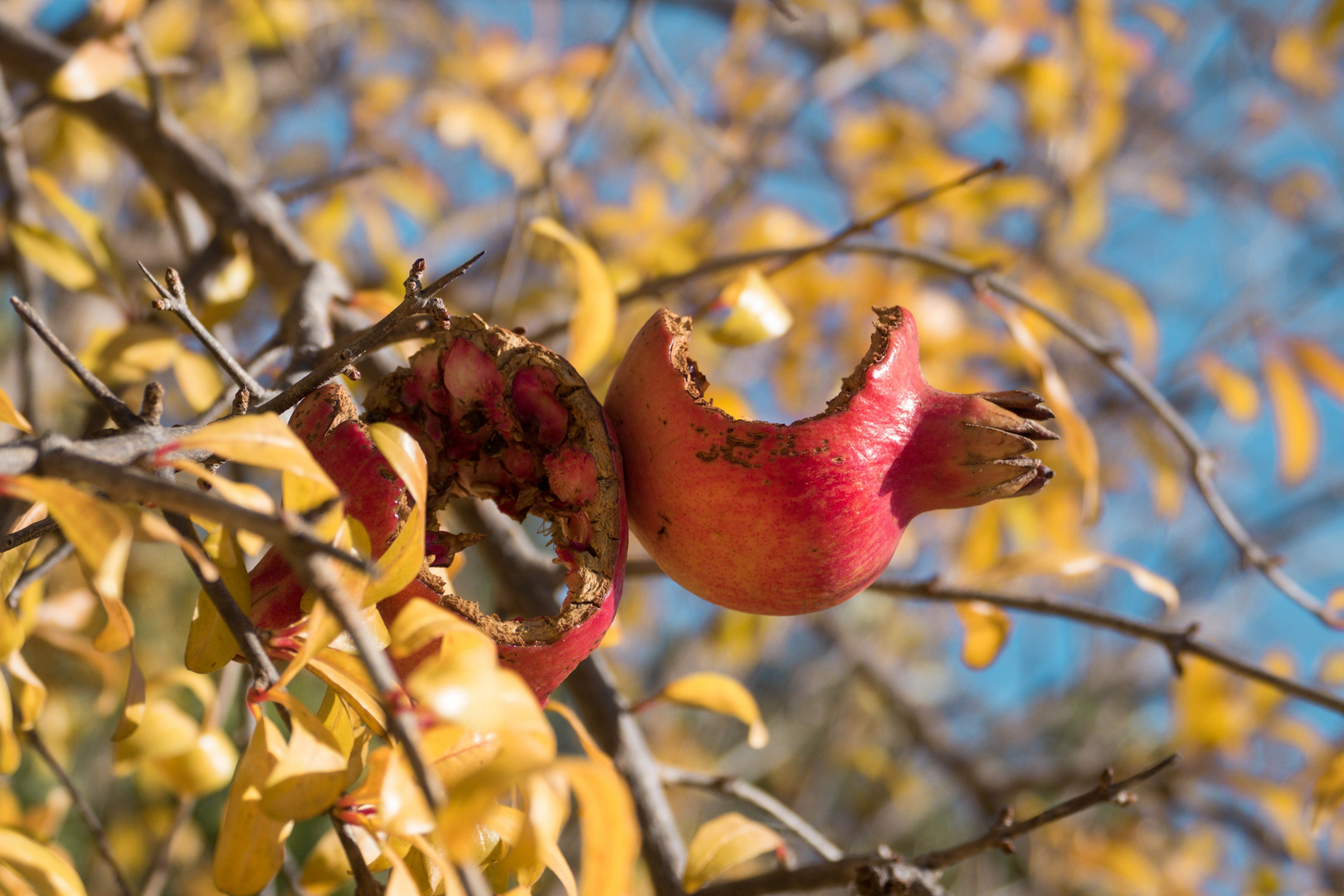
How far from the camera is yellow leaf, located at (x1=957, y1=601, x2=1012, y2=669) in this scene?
2.35 ft

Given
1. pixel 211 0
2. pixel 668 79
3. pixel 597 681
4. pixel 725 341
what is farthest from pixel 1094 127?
pixel 211 0

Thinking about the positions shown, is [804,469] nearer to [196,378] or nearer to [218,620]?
[218,620]

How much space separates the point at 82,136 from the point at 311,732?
4.69 ft

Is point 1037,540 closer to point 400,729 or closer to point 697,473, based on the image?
point 697,473

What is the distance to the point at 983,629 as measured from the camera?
722mm

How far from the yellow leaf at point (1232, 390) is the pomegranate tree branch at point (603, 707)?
0.99m

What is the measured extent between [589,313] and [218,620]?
324 mm

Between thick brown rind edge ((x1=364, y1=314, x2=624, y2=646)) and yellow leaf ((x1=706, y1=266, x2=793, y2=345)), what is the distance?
178 millimetres

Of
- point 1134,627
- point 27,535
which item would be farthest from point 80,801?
point 1134,627

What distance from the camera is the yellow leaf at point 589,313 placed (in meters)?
0.66

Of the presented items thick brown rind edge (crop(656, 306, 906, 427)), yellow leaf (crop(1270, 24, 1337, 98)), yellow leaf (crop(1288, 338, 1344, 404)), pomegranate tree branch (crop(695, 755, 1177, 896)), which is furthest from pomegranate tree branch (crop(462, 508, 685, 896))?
yellow leaf (crop(1270, 24, 1337, 98))

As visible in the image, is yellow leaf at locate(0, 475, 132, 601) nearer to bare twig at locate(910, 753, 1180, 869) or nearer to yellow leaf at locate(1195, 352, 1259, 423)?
bare twig at locate(910, 753, 1180, 869)

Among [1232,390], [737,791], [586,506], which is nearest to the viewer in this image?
[586,506]

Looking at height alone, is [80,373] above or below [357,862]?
above
